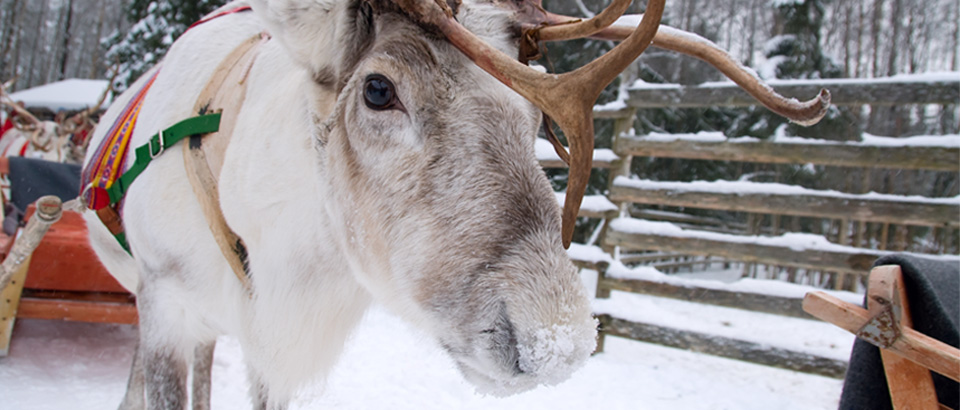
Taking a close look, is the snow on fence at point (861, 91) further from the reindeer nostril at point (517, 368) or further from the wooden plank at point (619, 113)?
the reindeer nostril at point (517, 368)

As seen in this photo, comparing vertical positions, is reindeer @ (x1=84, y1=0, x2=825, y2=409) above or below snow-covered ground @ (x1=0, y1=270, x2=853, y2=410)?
above

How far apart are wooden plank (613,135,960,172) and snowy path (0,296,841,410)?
1726 millimetres

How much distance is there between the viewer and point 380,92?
1.19 metres

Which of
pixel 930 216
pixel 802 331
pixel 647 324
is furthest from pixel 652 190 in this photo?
pixel 802 331

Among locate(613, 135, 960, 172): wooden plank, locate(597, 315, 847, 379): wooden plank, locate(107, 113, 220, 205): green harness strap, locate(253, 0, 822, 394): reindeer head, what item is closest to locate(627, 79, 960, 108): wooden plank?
locate(613, 135, 960, 172): wooden plank

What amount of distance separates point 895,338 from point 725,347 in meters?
3.29

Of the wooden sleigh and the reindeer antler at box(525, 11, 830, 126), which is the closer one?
the reindeer antler at box(525, 11, 830, 126)

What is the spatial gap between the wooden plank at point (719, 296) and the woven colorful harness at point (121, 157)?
3771 mm

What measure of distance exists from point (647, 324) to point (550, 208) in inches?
150

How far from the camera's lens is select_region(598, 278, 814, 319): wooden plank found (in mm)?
4156

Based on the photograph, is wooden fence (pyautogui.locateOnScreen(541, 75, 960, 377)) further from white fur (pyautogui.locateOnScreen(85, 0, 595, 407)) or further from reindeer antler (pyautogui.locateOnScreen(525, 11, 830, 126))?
white fur (pyautogui.locateOnScreen(85, 0, 595, 407))

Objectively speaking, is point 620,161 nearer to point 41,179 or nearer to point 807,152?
point 807,152

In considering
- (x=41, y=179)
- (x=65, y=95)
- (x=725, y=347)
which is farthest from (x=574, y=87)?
(x=65, y=95)

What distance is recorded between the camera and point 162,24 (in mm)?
10875
